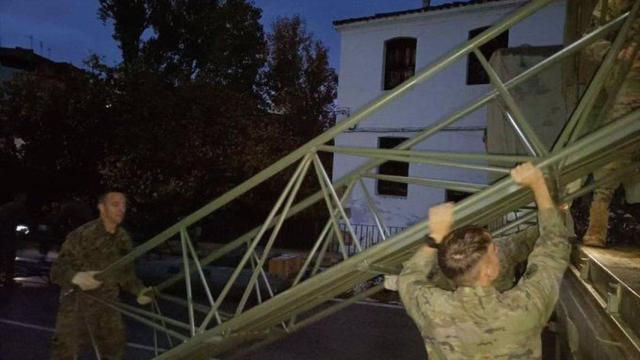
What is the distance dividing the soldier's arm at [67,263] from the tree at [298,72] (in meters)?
21.3

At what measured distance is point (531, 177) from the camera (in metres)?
2.50

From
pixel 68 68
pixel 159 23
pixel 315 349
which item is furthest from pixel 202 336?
pixel 159 23

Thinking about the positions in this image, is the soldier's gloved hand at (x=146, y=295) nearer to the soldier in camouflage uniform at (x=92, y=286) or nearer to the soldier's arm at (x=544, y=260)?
the soldier in camouflage uniform at (x=92, y=286)

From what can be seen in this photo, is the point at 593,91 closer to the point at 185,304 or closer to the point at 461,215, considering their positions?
the point at 461,215

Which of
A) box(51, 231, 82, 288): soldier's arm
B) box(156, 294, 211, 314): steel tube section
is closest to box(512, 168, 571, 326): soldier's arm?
box(156, 294, 211, 314): steel tube section

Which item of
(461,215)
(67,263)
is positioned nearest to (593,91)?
(461,215)

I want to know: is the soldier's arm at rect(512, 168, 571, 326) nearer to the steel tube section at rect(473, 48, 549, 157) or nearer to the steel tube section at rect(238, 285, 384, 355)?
the steel tube section at rect(473, 48, 549, 157)

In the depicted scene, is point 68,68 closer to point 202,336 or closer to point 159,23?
point 159,23

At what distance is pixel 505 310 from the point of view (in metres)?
2.40

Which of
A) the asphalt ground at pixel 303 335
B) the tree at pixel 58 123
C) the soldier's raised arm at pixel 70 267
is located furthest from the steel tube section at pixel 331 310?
the tree at pixel 58 123

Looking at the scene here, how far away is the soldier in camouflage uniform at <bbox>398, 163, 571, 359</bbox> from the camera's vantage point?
2416 mm

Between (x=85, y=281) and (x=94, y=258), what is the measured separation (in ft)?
1.20

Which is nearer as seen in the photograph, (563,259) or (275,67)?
(563,259)

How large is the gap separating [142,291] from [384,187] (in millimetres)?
13130
